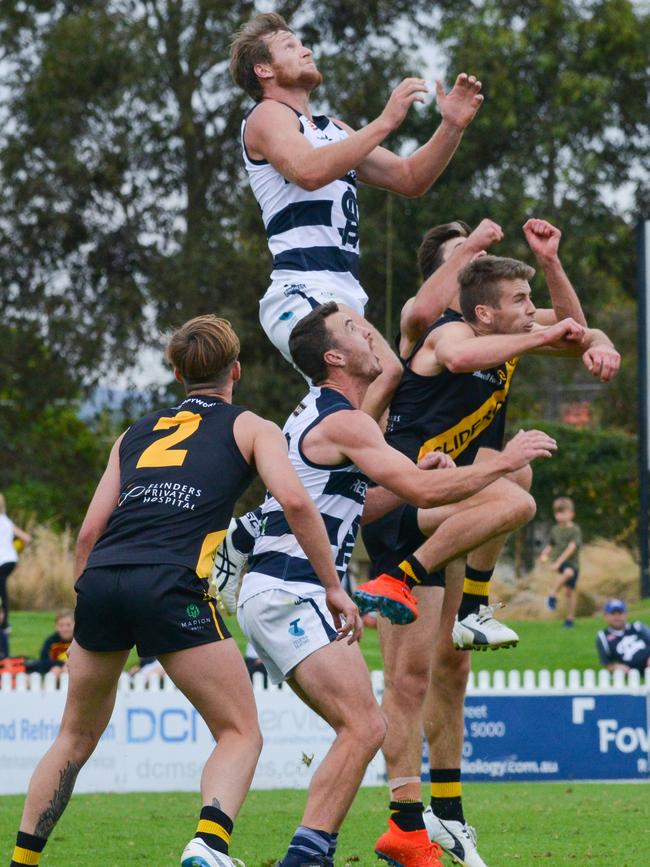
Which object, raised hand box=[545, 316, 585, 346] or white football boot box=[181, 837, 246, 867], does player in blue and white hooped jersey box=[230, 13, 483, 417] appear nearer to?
raised hand box=[545, 316, 585, 346]

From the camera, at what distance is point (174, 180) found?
2872 centimetres

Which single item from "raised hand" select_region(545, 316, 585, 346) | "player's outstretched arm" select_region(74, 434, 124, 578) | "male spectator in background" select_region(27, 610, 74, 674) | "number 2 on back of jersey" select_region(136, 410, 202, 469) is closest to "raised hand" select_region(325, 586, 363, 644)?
"number 2 on back of jersey" select_region(136, 410, 202, 469)

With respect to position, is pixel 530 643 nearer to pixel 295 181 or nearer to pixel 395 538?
pixel 395 538

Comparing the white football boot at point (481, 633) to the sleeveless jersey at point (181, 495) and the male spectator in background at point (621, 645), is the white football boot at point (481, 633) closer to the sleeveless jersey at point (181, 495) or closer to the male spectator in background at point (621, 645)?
the sleeveless jersey at point (181, 495)

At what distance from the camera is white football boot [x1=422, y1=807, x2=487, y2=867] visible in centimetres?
752

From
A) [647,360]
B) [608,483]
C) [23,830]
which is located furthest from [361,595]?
[608,483]

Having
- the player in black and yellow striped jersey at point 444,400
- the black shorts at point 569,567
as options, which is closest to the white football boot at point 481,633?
the player in black and yellow striped jersey at point 444,400

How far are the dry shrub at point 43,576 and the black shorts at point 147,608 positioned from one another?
2078 centimetres

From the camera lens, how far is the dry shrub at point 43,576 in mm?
26344

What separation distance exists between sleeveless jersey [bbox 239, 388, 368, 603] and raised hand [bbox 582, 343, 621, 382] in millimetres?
1213

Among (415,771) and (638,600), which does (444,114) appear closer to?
(415,771)

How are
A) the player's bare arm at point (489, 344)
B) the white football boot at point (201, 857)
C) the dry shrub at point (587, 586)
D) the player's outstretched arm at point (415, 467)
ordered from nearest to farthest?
the white football boot at point (201, 857) < the player's outstretched arm at point (415, 467) < the player's bare arm at point (489, 344) < the dry shrub at point (587, 586)

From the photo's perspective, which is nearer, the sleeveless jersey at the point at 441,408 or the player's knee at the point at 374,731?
the player's knee at the point at 374,731

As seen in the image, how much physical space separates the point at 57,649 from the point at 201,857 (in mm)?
11498
